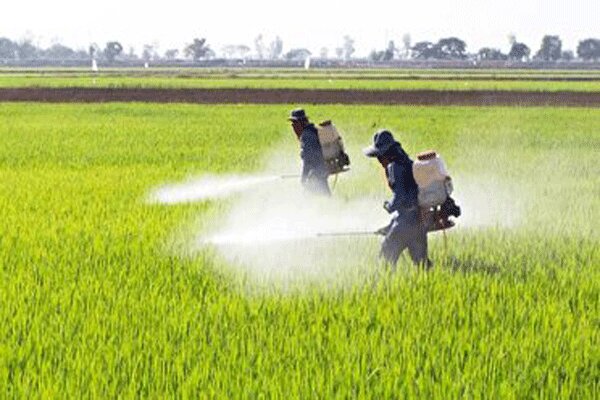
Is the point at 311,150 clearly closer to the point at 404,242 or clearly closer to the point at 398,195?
the point at 404,242

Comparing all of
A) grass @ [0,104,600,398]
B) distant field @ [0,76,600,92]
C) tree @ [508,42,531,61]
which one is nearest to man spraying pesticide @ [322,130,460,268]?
grass @ [0,104,600,398]

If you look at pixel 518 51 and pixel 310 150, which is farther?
pixel 518 51

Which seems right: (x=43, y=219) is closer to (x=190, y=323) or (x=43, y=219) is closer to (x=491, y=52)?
(x=190, y=323)

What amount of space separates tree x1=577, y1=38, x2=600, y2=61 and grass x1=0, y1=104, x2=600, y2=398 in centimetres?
18954

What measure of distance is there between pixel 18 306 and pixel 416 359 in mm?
2751

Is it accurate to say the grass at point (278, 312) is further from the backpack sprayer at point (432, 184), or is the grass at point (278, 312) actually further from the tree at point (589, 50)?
the tree at point (589, 50)

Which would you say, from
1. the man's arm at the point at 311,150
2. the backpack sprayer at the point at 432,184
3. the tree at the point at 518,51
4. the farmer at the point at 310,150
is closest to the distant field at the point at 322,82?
the farmer at the point at 310,150

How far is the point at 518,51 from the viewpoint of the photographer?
593 ft

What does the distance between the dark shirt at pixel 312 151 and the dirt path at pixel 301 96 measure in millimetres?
30944

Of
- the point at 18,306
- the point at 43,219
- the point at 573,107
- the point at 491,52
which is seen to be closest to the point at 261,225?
the point at 43,219

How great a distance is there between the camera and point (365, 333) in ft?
19.1

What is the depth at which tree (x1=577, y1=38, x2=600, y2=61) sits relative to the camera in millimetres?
193500

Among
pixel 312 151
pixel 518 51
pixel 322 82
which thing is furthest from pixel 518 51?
pixel 312 151

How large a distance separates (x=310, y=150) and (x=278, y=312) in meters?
4.08
